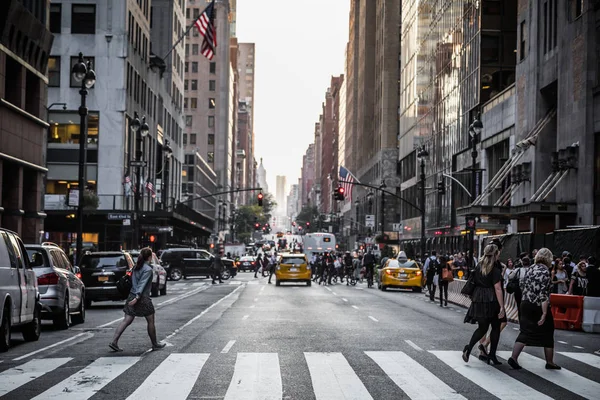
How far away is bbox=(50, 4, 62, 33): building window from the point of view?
64125 mm

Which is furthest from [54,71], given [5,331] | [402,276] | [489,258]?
[489,258]

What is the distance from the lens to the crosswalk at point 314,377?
1146cm

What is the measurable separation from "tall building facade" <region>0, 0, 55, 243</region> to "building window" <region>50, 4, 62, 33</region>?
69.2 feet

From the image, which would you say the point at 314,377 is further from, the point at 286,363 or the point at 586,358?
the point at 586,358

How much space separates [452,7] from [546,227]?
29615mm

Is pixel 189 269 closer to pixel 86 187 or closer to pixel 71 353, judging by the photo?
pixel 86 187

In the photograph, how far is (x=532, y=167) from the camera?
4694 cm

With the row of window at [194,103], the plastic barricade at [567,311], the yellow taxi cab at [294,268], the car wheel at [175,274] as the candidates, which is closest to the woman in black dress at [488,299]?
the plastic barricade at [567,311]

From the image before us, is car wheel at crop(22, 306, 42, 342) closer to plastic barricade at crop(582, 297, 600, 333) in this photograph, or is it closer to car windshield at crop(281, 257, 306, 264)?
plastic barricade at crop(582, 297, 600, 333)

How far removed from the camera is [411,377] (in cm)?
1302

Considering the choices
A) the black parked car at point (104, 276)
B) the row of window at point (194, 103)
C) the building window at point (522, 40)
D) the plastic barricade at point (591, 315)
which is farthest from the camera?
the row of window at point (194, 103)

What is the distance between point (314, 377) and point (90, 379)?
9.86 feet

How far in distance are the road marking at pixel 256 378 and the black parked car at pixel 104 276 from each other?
49.4 ft

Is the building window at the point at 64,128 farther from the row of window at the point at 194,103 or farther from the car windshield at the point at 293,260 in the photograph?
the row of window at the point at 194,103
